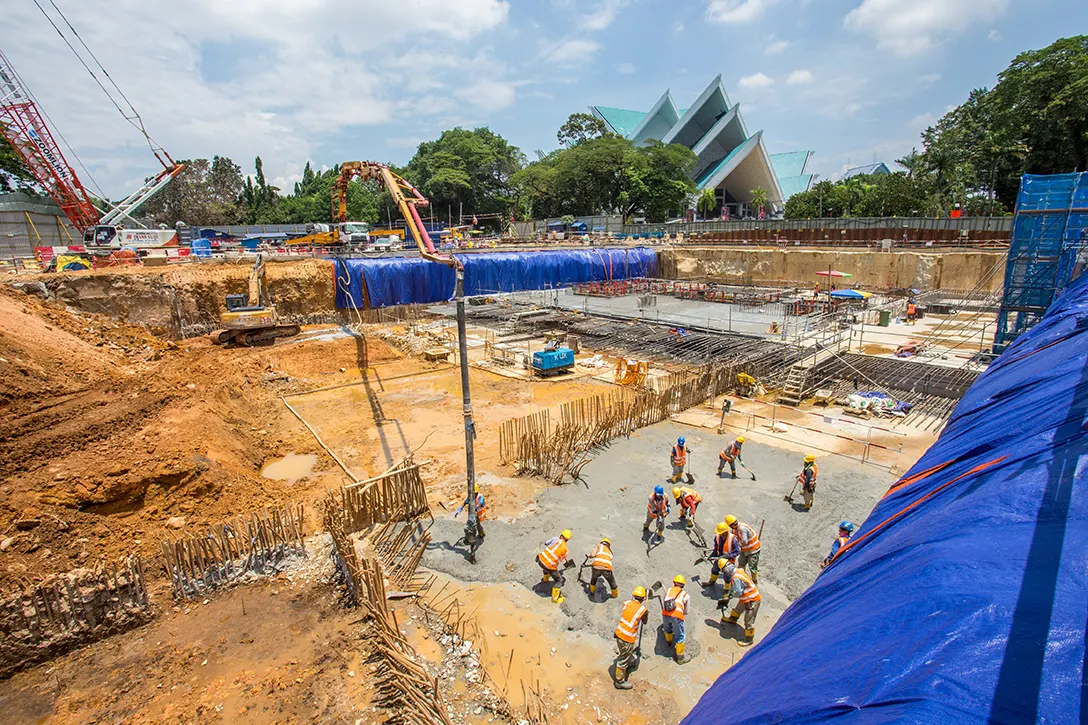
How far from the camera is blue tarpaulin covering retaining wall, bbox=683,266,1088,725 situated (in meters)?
2.07

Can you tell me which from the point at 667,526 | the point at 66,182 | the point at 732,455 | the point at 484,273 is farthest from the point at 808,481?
the point at 66,182

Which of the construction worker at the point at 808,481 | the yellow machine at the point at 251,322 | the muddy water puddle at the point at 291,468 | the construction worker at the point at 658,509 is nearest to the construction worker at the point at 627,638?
the construction worker at the point at 658,509

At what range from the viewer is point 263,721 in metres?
6.67

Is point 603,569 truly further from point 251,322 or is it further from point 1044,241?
point 251,322

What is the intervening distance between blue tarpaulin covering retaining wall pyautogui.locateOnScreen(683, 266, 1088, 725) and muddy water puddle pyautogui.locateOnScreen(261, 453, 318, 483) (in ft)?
39.9

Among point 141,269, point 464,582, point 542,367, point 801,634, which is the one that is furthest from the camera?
point 141,269

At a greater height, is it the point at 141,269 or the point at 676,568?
the point at 141,269

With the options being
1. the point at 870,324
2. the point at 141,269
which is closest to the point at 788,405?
the point at 870,324

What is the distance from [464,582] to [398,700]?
2770mm

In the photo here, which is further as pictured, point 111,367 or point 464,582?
point 111,367

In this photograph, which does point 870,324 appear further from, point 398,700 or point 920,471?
point 398,700

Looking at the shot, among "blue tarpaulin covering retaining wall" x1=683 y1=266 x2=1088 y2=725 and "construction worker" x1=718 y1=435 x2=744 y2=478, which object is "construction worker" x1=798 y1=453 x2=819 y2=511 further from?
"blue tarpaulin covering retaining wall" x1=683 y1=266 x2=1088 y2=725

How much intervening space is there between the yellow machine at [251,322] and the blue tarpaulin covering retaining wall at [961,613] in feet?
84.0

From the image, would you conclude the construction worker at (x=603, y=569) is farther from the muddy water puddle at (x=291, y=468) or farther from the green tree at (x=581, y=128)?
the green tree at (x=581, y=128)
